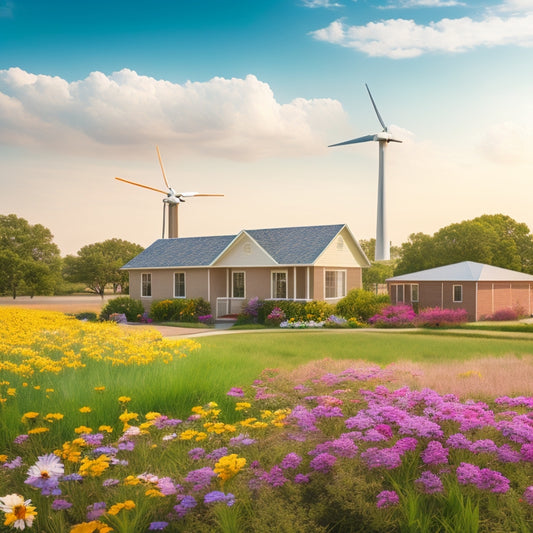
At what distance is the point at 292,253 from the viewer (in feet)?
102

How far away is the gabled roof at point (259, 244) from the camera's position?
30953 mm

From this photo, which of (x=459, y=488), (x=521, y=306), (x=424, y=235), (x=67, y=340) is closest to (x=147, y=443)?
(x=459, y=488)

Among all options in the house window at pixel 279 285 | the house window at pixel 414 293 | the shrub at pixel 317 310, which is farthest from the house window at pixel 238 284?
the house window at pixel 414 293

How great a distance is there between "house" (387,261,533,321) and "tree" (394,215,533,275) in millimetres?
13878

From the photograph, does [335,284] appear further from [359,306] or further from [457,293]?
[457,293]

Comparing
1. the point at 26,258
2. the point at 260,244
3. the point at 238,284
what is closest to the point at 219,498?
the point at 238,284

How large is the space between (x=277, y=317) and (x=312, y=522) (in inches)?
971

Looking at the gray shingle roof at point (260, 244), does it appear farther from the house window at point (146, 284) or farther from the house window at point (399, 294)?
the house window at point (399, 294)

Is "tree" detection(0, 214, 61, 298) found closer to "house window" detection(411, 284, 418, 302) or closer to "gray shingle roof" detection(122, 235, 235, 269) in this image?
"gray shingle roof" detection(122, 235, 235, 269)

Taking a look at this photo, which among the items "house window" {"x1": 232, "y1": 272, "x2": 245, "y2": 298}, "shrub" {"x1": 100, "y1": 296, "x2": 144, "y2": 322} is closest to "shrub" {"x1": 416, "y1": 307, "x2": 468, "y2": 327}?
"house window" {"x1": 232, "y1": 272, "x2": 245, "y2": 298}

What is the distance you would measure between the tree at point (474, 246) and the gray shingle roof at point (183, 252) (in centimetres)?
2398

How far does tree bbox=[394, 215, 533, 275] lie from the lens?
5034cm

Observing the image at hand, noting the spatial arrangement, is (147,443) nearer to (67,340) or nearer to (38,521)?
(38,521)

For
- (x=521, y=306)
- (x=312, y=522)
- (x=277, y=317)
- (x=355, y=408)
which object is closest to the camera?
(x=312, y=522)
